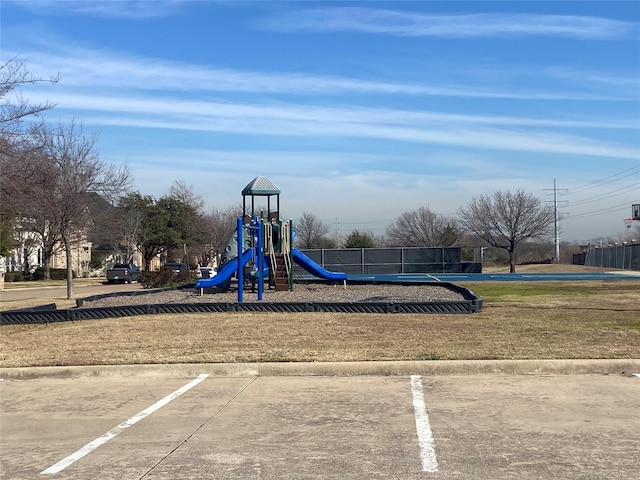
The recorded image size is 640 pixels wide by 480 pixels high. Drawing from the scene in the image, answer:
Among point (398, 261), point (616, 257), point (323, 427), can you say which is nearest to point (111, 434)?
point (323, 427)

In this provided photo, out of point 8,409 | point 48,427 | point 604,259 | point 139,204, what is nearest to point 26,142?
point 8,409

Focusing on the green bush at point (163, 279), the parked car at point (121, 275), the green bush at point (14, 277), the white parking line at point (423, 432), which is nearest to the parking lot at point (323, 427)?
the white parking line at point (423, 432)

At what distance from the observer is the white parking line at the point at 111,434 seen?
5356 mm

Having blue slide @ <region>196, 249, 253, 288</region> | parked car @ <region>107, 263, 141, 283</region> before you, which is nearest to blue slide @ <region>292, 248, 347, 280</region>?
blue slide @ <region>196, 249, 253, 288</region>

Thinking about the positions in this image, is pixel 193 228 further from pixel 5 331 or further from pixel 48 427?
pixel 48 427

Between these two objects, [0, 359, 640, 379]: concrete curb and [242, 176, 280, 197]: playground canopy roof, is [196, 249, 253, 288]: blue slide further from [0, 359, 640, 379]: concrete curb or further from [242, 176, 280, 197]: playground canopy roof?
[0, 359, 640, 379]: concrete curb

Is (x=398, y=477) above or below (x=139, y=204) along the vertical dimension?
below

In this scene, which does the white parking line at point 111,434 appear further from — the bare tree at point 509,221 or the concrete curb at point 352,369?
the bare tree at point 509,221

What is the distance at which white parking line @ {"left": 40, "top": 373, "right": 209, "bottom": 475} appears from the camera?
5.36 m

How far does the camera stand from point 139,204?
200 feet

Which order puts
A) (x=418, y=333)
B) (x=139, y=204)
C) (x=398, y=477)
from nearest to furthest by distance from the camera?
(x=398, y=477), (x=418, y=333), (x=139, y=204)

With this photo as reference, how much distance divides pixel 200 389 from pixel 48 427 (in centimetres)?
194

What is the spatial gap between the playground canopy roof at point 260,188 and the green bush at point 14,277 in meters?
32.4

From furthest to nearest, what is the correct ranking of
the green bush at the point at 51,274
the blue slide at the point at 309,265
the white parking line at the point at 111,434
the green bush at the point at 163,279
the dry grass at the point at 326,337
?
the green bush at the point at 51,274 < the green bush at the point at 163,279 < the blue slide at the point at 309,265 < the dry grass at the point at 326,337 < the white parking line at the point at 111,434
